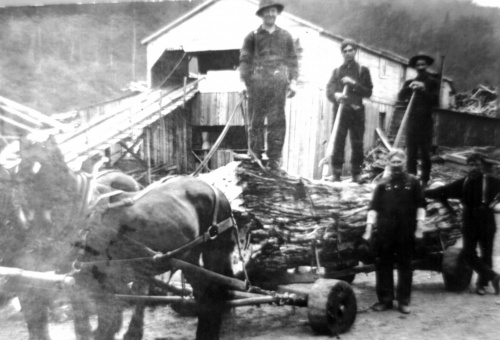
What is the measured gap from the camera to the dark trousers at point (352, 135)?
4534 millimetres

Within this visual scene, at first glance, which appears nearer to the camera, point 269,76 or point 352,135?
point 269,76

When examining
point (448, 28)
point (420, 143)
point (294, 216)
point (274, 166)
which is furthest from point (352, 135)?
point (448, 28)

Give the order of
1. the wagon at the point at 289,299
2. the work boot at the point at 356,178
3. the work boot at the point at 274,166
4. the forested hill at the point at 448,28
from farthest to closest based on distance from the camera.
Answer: the work boot at the point at 356,178
the work boot at the point at 274,166
the forested hill at the point at 448,28
the wagon at the point at 289,299

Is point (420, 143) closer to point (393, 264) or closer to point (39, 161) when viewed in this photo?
point (393, 264)

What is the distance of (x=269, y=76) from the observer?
4.10 m

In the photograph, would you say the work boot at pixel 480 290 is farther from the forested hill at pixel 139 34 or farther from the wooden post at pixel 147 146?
the wooden post at pixel 147 146

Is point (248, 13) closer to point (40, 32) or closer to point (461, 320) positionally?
point (40, 32)

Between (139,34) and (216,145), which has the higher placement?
(139,34)

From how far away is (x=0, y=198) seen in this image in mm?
2947

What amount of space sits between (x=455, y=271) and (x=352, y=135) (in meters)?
1.80

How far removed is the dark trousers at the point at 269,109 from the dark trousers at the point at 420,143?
121 cm

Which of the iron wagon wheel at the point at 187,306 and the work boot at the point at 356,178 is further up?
the work boot at the point at 356,178

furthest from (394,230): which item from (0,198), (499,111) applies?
(0,198)

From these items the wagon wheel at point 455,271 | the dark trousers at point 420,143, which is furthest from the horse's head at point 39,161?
the wagon wheel at point 455,271
